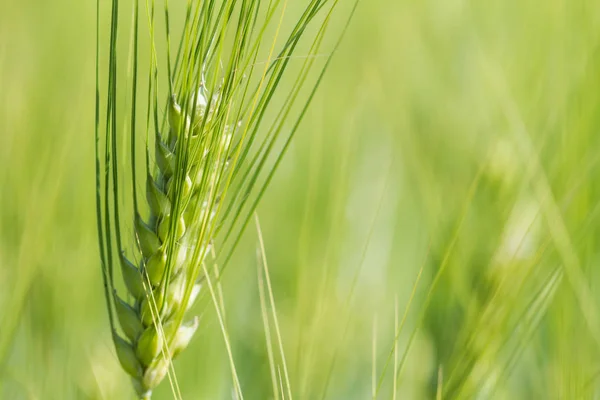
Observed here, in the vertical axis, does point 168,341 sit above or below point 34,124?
below

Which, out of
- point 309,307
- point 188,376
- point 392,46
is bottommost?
point 188,376

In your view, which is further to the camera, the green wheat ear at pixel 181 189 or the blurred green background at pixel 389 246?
the blurred green background at pixel 389 246

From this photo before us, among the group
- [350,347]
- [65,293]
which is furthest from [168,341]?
[350,347]

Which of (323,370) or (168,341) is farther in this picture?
(323,370)

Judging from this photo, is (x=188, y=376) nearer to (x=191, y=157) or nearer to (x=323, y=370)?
(x=323, y=370)

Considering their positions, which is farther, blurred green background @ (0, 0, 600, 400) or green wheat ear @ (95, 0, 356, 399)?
blurred green background @ (0, 0, 600, 400)

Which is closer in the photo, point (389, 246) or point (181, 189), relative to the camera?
point (181, 189)

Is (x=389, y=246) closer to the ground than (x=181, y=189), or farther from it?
farther from it

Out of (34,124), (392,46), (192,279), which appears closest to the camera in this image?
(192,279)
